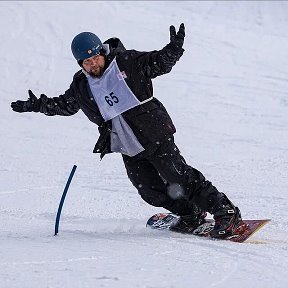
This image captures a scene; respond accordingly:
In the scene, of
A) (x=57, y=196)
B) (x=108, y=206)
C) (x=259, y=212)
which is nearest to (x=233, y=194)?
(x=259, y=212)

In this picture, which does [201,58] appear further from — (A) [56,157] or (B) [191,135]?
(A) [56,157]

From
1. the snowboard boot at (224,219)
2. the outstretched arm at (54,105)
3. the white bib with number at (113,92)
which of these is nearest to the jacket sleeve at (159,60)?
the white bib with number at (113,92)

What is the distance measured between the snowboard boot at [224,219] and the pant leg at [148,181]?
41 cm

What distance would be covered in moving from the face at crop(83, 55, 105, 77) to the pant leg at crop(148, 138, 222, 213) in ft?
2.58

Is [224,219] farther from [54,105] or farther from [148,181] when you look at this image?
[54,105]

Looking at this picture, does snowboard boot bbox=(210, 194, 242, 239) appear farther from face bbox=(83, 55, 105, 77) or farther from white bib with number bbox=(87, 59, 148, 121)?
face bbox=(83, 55, 105, 77)

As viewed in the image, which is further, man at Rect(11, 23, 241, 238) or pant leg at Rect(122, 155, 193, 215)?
pant leg at Rect(122, 155, 193, 215)

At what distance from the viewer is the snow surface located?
4.57m

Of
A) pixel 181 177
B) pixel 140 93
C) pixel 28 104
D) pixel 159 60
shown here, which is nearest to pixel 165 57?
pixel 159 60

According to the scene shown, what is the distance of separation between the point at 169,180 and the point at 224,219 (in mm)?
556

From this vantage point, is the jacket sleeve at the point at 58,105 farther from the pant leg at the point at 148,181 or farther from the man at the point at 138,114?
the pant leg at the point at 148,181

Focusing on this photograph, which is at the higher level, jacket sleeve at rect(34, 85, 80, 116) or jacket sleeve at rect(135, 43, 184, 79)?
jacket sleeve at rect(135, 43, 184, 79)

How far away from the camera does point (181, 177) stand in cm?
573

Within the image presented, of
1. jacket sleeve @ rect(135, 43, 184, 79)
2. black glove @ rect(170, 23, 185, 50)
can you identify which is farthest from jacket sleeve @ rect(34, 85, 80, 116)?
black glove @ rect(170, 23, 185, 50)
